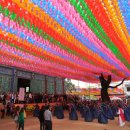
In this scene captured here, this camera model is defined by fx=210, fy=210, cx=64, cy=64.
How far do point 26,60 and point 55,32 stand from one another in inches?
230

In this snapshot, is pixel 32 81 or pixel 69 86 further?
pixel 69 86

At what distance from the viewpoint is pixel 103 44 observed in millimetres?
9805

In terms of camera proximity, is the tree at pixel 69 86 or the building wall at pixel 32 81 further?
the tree at pixel 69 86

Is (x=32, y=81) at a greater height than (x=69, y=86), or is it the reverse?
(x=69, y=86)

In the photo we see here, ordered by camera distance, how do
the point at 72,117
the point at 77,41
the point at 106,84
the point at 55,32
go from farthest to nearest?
the point at 106,84 < the point at 72,117 < the point at 77,41 < the point at 55,32

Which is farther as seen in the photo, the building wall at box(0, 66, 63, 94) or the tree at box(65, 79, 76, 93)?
the tree at box(65, 79, 76, 93)

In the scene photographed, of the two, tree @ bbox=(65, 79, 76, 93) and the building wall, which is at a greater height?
tree @ bbox=(65, 79, 76, 93)

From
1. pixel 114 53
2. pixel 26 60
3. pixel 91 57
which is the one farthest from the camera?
pixel 26 60

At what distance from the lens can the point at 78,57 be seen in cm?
1248

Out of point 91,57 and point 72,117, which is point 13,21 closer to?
point 91,57

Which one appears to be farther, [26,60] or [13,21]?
[26,60]

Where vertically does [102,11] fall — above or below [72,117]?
above

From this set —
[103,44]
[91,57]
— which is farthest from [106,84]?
[103,44]

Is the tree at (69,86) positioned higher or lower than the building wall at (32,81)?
higher
